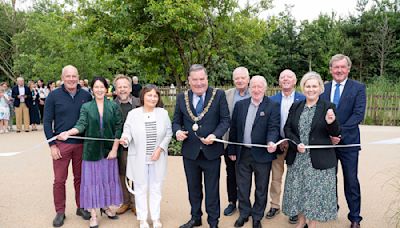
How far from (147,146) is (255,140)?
129cm

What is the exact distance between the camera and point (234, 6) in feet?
28.8

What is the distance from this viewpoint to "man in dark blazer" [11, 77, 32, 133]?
41.2 ft

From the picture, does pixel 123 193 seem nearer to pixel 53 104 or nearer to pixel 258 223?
pixel 53 104

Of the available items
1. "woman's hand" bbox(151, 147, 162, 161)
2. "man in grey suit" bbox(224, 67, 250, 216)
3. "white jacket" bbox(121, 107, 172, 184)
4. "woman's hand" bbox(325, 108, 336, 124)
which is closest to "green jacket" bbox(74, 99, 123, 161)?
"white jacket" bbox(121, 107, 172, 184)

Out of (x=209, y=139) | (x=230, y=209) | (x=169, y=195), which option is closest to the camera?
(x=209, y=139)

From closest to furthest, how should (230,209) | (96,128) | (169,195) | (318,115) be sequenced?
1. (318,115)
2. (96,128)
3. (230,209)
4. (169,195)

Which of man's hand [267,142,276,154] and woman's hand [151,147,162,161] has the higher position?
man's hand [267,142,276,154]

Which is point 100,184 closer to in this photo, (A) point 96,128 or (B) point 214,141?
(A) point 96,128

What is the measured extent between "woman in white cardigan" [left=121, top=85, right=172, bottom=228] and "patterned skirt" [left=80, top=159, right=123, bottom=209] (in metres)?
0.29

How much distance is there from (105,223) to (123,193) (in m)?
0.49

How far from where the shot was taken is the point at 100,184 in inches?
170

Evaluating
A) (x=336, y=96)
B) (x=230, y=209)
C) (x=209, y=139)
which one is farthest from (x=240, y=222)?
(x=336, y=96)

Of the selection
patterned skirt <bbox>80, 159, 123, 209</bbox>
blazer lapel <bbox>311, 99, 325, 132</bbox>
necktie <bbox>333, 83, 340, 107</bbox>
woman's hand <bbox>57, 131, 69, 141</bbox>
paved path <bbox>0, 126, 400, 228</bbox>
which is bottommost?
paved path <bbox>0, 126, 400, 228</bbox>

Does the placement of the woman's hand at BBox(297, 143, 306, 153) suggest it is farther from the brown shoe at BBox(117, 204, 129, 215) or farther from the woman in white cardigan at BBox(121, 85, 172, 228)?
the brown shoe at BBox(117, 204, 129, 215)
